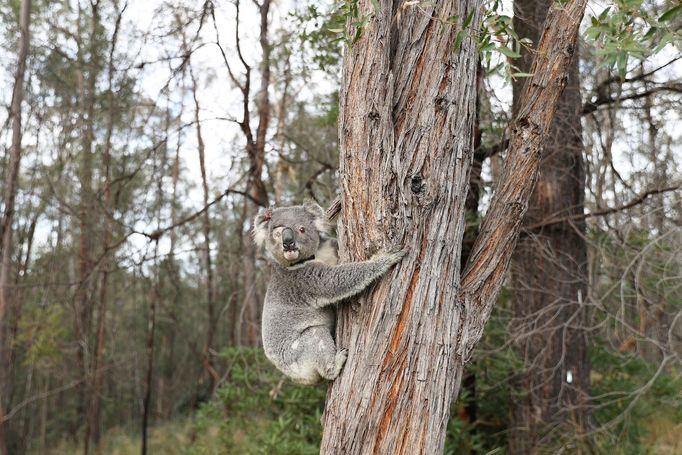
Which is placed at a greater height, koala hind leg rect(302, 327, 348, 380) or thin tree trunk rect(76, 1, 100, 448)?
thin tree trunk rect(76, 1, 100, 448)

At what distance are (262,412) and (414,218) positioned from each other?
6327mm

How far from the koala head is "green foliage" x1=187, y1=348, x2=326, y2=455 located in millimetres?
3537

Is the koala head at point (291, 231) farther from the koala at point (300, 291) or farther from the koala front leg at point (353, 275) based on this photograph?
the koala front leg at point (353, 275)

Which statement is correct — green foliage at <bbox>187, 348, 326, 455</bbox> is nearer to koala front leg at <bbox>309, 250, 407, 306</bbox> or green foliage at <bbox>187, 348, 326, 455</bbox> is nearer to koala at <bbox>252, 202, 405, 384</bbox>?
koala at <bbox>252, 202, 405, 384</bbox>

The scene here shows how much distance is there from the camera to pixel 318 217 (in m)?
4.04

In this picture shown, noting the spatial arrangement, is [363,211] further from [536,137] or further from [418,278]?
[536,137]

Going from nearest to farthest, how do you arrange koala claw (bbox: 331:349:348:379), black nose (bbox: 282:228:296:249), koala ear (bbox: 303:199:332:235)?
koala claw (bbox: 331:349:348:379), black nose (bbox: 282:228:296:249), koala ear (bbox: 303:199:332:235)

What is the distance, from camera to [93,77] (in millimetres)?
14719

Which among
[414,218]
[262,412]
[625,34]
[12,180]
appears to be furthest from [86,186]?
[625,34]

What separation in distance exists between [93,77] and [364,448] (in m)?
14.3

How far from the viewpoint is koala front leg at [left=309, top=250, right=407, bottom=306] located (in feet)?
8.62

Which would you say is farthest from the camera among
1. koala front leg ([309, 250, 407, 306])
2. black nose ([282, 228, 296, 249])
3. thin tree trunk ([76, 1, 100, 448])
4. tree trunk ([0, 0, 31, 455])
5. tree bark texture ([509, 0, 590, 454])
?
thin tree trunk ([76, 1, 100, 448])

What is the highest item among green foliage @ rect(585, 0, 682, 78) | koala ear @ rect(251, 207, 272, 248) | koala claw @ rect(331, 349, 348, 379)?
green foliage @ rect(585, 0, 682, 78)

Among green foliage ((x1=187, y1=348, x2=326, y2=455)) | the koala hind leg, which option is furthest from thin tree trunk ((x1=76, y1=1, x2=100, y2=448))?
the koala hind leg
